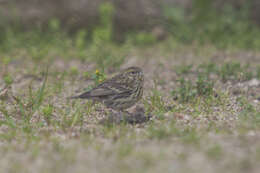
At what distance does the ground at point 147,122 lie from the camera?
406 centimetres

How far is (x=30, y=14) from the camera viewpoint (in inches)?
446

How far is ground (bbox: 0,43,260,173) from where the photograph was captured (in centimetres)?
406

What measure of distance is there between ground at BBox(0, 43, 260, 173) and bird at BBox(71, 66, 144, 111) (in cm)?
17

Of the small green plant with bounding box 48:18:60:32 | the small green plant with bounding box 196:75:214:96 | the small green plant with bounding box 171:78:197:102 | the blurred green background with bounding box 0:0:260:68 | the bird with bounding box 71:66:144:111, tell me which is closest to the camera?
the bird with bounding box 71:66:144:111

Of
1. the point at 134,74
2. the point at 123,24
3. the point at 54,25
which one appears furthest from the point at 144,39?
the point at 134,74

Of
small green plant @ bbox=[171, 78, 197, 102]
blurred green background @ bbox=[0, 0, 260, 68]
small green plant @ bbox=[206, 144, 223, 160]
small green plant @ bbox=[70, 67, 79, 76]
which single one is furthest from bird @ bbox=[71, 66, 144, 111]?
blurred green background @ bbox=[0, 0, 260, 68]

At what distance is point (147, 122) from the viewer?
6.02m

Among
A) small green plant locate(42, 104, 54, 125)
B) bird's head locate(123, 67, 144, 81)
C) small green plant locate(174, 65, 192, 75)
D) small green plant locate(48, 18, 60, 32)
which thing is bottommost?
small green plant locate(42, 104, 54, 125)

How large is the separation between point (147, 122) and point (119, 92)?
1038 millimetres

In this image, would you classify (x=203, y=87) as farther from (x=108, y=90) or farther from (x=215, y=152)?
(x=215, y=152)

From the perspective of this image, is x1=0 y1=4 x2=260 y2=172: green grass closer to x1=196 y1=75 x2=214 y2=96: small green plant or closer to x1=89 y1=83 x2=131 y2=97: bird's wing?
x1=196 y1=75 x2=214 y2=96: small green plant

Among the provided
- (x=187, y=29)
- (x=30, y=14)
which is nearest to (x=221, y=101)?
(x=187, y=29)

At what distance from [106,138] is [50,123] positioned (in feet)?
3.76

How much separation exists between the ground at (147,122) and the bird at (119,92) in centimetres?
17
